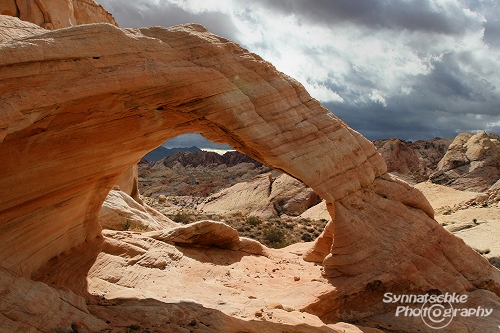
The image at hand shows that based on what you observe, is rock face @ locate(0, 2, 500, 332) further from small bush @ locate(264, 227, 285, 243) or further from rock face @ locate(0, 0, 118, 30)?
rock face @ locate(0, 0, 118, 30)

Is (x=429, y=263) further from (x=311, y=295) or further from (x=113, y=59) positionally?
(x=113, y=59)

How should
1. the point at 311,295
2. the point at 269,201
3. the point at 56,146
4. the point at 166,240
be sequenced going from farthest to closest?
the point at 269,201
the point at 166,240
the point at 311,295
the point at 56,146

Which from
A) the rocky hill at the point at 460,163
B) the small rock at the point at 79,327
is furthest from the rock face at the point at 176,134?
the rocky hill at the point at 460,163

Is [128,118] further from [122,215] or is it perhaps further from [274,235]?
Answer: [274,235]

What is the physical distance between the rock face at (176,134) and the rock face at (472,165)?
41.4 metres

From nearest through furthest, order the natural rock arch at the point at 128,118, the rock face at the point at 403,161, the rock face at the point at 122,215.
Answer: the natural rock arch at the point at 128,118, the rock face at the point at 122,215, the rock face at the point at 403,161

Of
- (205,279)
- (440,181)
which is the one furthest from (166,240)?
(440,181)

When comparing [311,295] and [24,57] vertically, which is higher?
[24,57]

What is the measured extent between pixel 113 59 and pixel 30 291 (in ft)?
15.0

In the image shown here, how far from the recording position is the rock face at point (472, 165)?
49281mm

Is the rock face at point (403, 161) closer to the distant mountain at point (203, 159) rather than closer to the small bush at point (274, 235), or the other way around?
the small bush at point (274, 235)

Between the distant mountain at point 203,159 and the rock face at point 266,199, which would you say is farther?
the distant mountain at point 203,159

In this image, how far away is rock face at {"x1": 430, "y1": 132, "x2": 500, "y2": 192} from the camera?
49281mm

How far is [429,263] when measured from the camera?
36.9 ft
